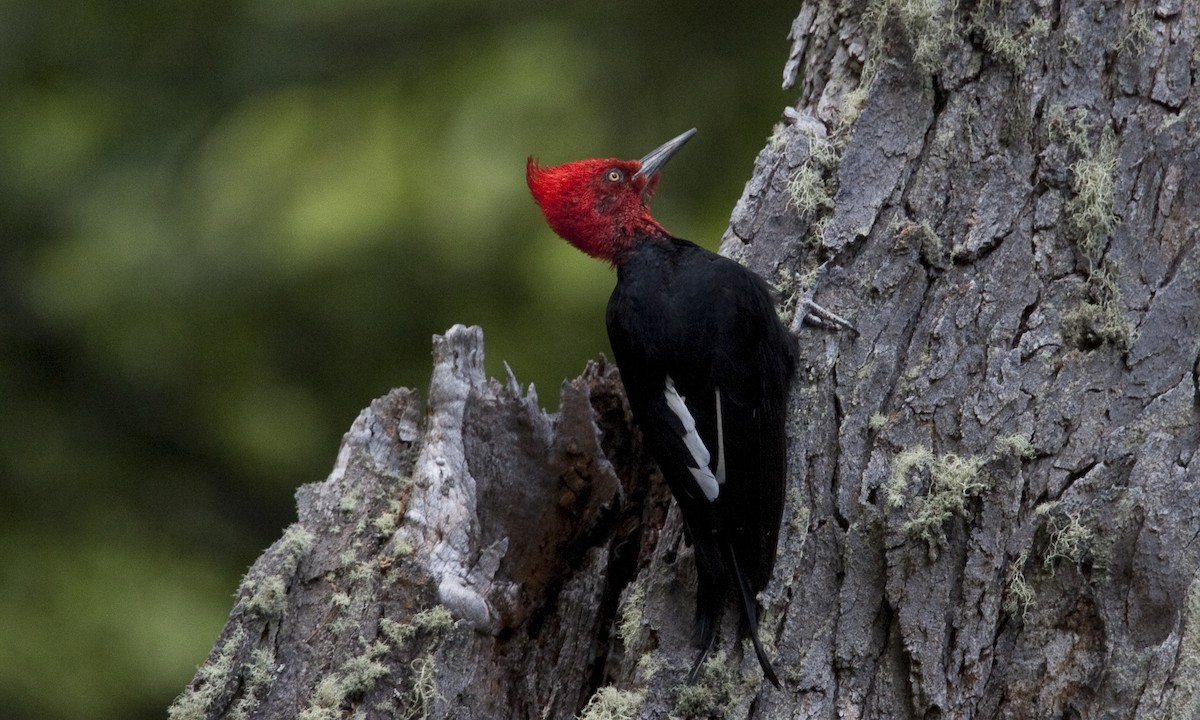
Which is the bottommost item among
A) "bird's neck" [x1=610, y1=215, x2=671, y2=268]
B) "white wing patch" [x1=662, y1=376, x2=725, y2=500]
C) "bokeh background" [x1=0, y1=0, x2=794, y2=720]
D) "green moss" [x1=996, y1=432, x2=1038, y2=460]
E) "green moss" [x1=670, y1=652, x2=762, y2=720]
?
"green moss" [x1=670, y1=652, x2=762, y2=720]

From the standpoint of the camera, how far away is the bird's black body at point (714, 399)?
231 cm

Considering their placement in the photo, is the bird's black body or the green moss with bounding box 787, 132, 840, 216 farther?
the green moss with bounding box 787, 132, 840, 216

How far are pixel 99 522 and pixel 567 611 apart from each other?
263cm

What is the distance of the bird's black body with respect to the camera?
7.57 feet

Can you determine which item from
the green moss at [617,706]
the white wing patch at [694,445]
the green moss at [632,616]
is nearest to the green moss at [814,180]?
the white wing patch at [694,445]

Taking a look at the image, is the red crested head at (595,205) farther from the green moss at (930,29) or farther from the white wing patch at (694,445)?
the green moss at (930,29)

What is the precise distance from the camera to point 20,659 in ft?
12.5

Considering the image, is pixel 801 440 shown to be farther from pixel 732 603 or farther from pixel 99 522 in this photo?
pixel 99 522

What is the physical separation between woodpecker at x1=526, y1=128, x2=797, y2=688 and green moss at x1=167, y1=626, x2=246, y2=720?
98 centimetres

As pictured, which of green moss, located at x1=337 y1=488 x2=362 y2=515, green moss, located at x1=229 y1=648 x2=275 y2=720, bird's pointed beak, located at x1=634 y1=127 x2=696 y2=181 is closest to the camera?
green moss, located at x1=229 y1=648 x2=275 y2=720

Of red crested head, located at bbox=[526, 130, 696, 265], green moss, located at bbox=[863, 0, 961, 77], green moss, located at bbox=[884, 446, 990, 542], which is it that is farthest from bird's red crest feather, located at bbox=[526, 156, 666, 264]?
green moss, located at bbox=[884, 446, 990, 542]

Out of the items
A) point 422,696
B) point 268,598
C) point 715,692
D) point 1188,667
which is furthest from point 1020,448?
point 268,598

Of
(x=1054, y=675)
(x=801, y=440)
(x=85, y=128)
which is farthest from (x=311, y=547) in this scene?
(x=85, y=128)

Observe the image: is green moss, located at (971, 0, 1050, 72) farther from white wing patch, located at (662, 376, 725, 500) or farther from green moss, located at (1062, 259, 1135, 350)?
white wing patch, located at (662, 376, 725, 500)
